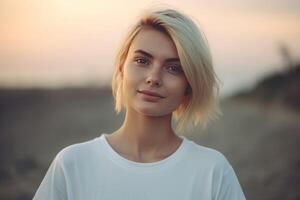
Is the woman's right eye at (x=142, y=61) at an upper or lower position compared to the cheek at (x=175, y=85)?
upper

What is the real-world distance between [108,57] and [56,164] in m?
1.49

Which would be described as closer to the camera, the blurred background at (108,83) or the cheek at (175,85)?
the cheek at (175,85)

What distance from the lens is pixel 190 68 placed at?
175cm

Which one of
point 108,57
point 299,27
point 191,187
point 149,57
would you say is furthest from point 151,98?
point 299,27

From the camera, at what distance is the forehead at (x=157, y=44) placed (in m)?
1.75

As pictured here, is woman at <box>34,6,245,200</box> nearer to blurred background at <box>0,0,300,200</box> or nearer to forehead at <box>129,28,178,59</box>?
forehead at <box>129,28,178,59</box>

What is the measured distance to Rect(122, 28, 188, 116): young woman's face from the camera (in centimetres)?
174

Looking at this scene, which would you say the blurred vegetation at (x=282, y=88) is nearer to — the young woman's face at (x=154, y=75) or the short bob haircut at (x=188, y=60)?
the short bob haircut at (x=188, y=60)

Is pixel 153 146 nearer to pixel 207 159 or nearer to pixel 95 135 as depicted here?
pixel 207 159

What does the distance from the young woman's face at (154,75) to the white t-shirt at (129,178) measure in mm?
127

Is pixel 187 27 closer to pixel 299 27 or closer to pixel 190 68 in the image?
pixel 190 68

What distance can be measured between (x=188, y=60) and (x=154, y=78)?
0.09 m

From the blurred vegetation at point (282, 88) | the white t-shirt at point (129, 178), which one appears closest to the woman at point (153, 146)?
the white t-shirt at point (129, 178)

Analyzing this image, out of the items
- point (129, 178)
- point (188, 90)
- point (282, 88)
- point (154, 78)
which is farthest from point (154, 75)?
point (282, 88)
